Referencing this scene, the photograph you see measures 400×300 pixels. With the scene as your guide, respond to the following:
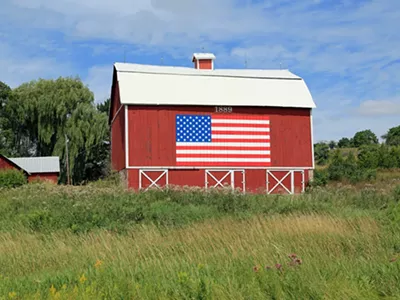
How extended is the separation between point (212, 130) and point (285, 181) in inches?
201

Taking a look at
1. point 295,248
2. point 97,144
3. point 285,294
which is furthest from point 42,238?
point 97,144

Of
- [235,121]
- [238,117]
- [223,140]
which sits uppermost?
[238,117]

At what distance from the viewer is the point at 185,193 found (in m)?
18.5

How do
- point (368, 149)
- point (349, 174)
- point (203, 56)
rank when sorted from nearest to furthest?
point (349, 174)
point (203, 56)
point (368, 149)

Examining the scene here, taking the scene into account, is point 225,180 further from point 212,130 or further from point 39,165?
point 39,165

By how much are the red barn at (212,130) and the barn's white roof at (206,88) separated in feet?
0.18

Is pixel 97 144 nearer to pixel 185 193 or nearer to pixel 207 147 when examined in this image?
pixel 207 147

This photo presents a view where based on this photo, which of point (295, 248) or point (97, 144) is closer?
point (295, 248)

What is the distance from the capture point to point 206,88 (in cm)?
3020

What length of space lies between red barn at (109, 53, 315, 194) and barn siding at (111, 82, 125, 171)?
0.06m

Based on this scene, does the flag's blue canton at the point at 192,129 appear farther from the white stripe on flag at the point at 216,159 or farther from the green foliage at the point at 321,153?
the green foliage at the point at 321,153

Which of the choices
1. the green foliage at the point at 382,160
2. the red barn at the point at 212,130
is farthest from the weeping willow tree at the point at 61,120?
the green foliage at the point at 382,160

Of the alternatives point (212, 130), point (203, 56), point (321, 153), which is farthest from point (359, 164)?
point (321, 153)

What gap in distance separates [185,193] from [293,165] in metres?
13.1
